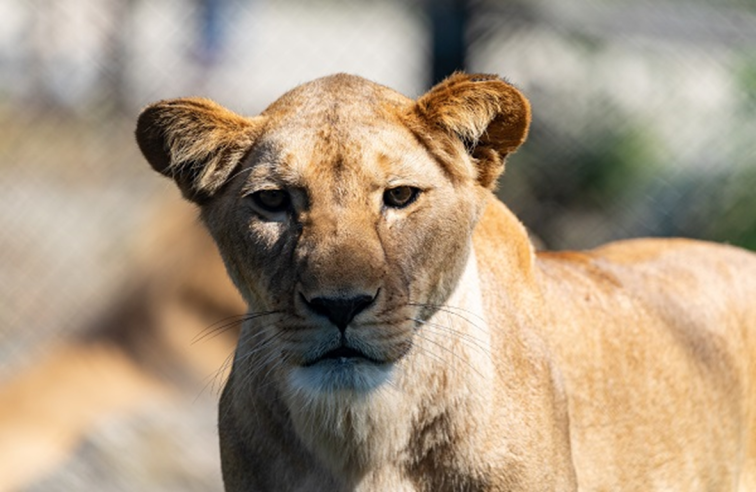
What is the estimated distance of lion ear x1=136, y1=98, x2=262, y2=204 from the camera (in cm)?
277

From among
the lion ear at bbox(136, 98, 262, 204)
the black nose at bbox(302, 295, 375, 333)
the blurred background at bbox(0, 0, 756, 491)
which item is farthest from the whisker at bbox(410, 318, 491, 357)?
the blurred background at bbox(0, 0, 756, 491)

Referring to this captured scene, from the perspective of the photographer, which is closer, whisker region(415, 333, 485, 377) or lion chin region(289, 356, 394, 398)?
lion chin region(289, 356, 394, 398)

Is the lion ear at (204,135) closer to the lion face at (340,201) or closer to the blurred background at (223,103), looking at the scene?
the lion face at (340,201)

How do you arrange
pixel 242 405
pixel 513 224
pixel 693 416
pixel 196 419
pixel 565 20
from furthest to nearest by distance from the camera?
pixel 565 20 → pixel 196 419 → pixel 693 416 → pixel 513 224 → pixel 242 405

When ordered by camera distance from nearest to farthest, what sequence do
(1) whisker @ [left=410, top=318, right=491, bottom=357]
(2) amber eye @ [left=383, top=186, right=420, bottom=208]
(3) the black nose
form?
1. (3) the black nose
2. (2) amber eye @ [left=383, top=186, right=420, bottom=208]
3. (1) whisker @ [left=410, top=318, right=491, bottom=357]

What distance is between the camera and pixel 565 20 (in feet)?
19.4

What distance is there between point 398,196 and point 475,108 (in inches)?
10.7

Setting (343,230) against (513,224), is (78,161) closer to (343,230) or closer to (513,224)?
(513,224)

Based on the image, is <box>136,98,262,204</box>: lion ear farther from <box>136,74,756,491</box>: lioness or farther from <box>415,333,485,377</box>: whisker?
<box>415,333,485,377</box>: whisker

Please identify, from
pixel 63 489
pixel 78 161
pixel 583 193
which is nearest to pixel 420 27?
pixel 583 193

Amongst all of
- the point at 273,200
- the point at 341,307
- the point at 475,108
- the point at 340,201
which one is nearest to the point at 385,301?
the point at 341,307

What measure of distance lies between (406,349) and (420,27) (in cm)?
328

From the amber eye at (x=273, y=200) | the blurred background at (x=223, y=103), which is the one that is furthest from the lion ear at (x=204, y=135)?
the blurred background at (x=223, y=103)

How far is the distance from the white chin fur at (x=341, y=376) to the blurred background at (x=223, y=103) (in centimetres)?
288
